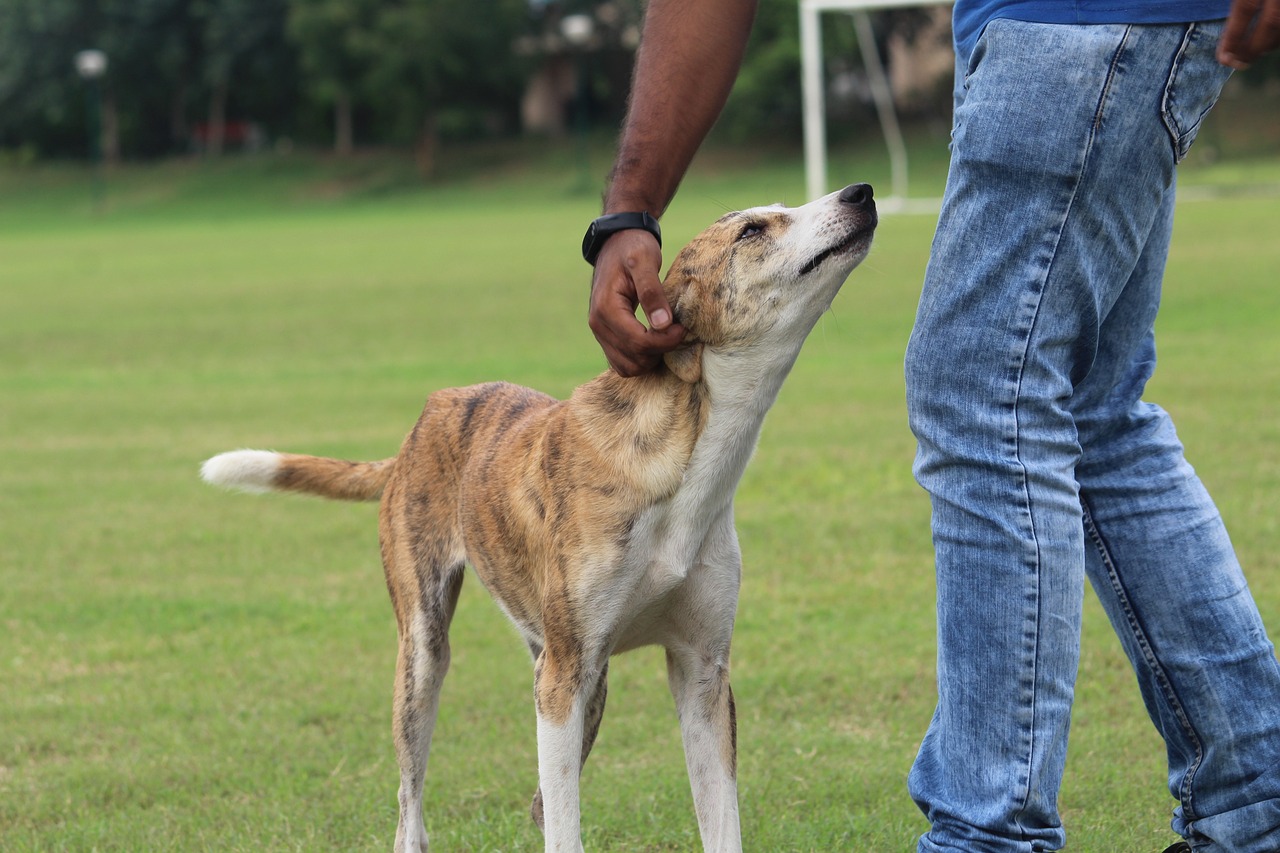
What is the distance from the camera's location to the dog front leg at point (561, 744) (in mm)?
2986

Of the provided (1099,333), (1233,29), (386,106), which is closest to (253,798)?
(1099,333)

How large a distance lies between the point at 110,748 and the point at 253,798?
0.70 meters

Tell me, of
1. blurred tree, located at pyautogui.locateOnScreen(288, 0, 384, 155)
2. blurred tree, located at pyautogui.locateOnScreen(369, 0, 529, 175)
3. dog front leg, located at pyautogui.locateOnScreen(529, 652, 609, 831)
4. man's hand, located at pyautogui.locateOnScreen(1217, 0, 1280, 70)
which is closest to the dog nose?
man's hand, located at pyautogui.locateOnScreen(1217, 0, 1280, 70)

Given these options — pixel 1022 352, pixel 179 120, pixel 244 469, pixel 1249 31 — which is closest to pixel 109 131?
pixel 179 120

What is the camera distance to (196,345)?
49.2 ft

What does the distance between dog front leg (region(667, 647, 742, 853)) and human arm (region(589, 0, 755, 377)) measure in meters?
0.71

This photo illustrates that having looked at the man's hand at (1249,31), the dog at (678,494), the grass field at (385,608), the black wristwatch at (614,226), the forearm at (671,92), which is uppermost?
the man's hand at (1249,31)

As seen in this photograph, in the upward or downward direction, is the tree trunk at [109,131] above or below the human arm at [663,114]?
below

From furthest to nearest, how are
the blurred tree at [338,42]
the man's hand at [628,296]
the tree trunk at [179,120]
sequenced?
the tree trunk at [179,120]
the blurred tree at [338,42]
the man's hand at [628,296]

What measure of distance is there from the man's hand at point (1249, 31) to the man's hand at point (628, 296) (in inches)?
38.3

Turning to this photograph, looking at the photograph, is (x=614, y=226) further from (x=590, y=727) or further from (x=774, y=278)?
(x=590, y=727)

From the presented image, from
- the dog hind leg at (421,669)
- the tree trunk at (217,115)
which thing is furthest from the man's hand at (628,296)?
the tree trunk at (217,115)

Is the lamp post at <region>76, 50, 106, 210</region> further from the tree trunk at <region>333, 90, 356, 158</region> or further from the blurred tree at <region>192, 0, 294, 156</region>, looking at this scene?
the tree trunk at <region>333, 90, 356, 158</region>

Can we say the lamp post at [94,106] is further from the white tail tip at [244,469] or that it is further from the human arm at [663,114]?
the human arm at [663,114]
